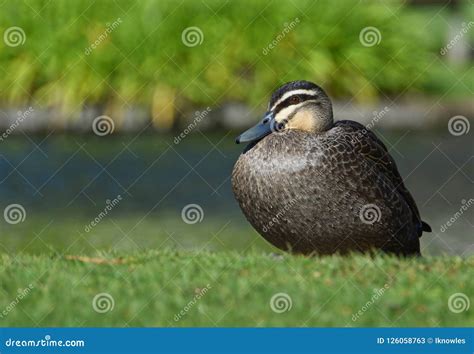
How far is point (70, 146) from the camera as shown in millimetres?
17094

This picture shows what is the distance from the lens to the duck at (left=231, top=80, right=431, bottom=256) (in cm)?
696

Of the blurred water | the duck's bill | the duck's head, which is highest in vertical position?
the duck's head

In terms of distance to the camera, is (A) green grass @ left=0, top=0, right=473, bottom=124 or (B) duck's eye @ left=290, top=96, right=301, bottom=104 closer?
(B) duck's eye @ left=290, top=96, right=301, bottom=104

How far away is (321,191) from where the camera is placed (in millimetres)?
6934

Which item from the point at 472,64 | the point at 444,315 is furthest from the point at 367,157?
the point at 472,64

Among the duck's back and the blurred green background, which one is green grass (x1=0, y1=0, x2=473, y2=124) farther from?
the duck's back

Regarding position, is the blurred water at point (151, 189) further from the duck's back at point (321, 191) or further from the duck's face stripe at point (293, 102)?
the duck's face stripe at point (293, 102)

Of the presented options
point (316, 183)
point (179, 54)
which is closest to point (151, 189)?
point (179, 54)

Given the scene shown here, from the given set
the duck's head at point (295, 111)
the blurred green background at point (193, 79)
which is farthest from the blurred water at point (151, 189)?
the duck's head at point (295, 111)

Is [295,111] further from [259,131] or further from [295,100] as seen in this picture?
[259,131]

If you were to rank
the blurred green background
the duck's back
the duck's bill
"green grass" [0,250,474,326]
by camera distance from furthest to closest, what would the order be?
1. the blurred green background
2. the duck's bill
3. the duck's back
4. "green grass" [0,250,474,326]

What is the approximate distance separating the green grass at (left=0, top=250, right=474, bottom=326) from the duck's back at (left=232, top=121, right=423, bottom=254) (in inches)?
7.1

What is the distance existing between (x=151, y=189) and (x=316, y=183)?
733 centimetres

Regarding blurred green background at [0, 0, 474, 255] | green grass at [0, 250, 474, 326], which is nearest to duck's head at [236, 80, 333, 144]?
green grass at [0, 250, 474, 326]
